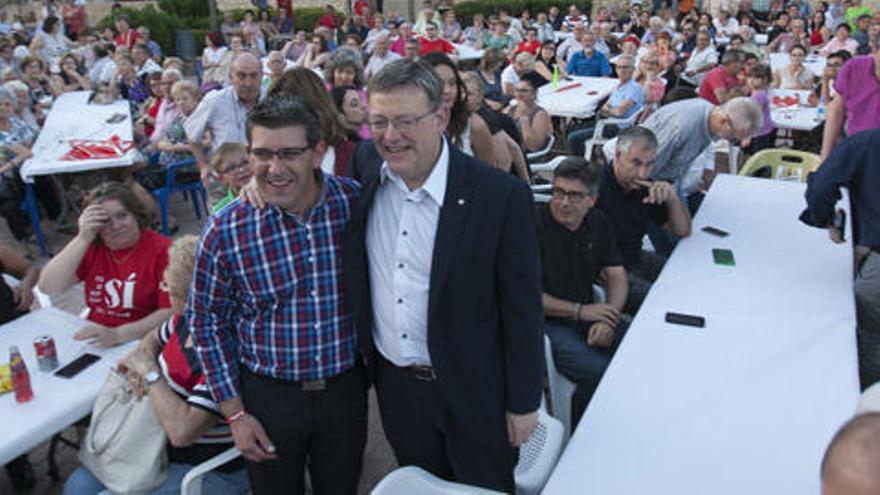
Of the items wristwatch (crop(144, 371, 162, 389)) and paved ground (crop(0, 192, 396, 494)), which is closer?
wristwatch (crop(144, 371, 162, 389))

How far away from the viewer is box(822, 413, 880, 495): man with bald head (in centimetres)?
109

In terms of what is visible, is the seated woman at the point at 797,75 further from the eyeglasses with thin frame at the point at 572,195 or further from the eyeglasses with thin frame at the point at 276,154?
the eyeglasses with thin frame at the point at 276,154

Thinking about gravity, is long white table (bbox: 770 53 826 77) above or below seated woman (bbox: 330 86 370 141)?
below

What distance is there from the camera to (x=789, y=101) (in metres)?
7.29

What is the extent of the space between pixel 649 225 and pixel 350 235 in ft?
8.36

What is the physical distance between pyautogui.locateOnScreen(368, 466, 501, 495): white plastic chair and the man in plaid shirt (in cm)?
34

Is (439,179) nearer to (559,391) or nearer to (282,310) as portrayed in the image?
(282,310)

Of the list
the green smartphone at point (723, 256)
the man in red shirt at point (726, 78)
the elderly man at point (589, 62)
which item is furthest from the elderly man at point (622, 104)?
the green smartphone at point (723, 256)

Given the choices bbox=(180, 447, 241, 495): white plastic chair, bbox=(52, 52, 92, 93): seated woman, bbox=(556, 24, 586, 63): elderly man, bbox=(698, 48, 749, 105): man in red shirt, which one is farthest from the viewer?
bbox=(556, 24, 586, 63): elderly man

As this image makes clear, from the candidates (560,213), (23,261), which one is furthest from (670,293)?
(23,261)

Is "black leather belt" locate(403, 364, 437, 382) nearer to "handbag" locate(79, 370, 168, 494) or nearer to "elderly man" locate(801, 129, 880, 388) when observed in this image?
"handbag" locate(79, 370, 168, 494)

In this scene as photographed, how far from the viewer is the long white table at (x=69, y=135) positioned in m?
5.43

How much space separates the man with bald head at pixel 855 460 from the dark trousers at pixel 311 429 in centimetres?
123

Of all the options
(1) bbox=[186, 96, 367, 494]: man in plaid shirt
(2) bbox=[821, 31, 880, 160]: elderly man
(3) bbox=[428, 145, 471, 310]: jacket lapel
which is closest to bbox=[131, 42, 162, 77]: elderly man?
(2) bbox=[821, 31, 880, 160]: elderly man
